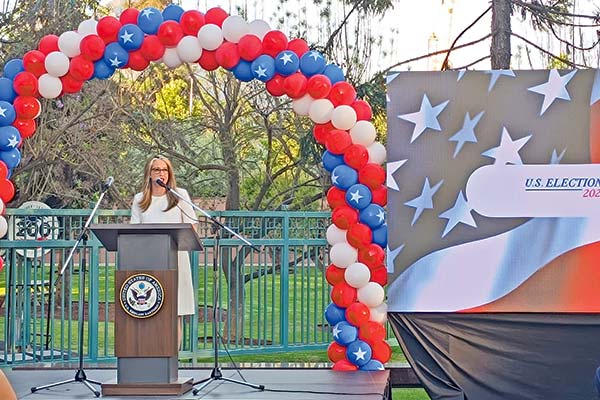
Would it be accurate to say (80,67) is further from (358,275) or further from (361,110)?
(358,275)

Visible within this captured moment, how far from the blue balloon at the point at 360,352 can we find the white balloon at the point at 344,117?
1.70 m

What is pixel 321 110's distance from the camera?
7.63 m

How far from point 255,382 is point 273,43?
2.65m

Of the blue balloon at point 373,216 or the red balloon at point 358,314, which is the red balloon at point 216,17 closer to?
the blue balloon at point 373,216

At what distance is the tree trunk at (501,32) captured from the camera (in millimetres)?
11781

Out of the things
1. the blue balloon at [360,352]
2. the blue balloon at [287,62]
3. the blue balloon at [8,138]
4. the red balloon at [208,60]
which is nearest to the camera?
the blue balloon at [360,352]

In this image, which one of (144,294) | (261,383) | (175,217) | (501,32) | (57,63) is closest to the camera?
(144,294)

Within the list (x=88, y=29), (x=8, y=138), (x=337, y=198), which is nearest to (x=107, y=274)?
(x=8, y=138)

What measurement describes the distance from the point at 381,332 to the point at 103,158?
258 inches

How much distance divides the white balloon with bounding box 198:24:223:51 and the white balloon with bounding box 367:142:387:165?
1.48 metres

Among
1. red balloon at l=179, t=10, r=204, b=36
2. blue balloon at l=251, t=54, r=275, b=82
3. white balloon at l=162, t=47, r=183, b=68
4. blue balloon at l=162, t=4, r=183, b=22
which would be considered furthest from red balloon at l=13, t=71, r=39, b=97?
blue balloon at l=251, t=54, r=275, b=82

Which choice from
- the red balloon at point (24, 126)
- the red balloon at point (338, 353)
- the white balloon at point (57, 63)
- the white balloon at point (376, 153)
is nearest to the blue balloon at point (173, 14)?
the white balloon at point (57, 63)

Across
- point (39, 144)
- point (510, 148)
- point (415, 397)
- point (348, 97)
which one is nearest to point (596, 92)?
point (510, 148)

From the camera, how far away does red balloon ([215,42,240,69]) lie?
7.69m
